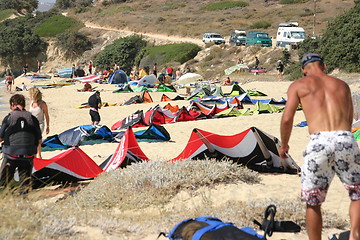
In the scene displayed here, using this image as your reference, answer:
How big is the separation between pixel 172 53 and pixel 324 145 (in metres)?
40.9

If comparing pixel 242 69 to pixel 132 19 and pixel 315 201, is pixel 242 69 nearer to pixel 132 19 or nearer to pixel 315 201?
pixel 315 201

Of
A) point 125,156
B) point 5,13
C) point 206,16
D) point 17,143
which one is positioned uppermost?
point 5,13

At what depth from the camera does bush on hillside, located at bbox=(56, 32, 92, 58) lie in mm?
57250

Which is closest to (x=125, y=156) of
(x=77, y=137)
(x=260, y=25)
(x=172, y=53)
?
(x=77, y=137)

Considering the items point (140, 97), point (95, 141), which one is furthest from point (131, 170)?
point (140, 97)

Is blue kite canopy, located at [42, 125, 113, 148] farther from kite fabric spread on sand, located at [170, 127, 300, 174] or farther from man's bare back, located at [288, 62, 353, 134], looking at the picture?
man's bare back, located at [288, 62, 353, 134]

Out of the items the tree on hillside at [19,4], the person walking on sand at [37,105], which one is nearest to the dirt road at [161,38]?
the tree on hillside at [19,4]

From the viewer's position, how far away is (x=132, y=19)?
2584 inches

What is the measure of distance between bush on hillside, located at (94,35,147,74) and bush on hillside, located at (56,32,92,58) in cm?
679

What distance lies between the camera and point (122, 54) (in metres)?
49.4

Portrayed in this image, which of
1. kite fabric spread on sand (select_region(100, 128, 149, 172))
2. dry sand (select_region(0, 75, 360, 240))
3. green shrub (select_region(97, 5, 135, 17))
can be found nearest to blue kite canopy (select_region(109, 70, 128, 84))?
dry sand (select_region(0, 75, 360, 240))

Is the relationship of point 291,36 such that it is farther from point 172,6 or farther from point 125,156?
point 172,6

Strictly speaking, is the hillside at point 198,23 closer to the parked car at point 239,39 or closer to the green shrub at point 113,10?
the green shrub at point 113,10

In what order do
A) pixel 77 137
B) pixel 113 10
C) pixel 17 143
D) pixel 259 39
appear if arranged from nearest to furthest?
1. pixel 17 143
2. pixel 77 137
3. pixel 259 39
4. pixel 113 10
